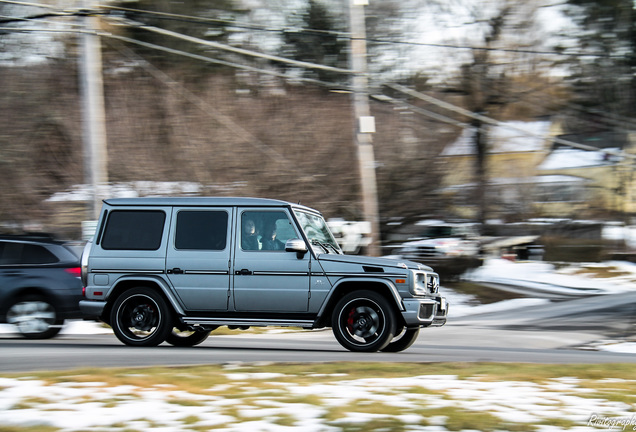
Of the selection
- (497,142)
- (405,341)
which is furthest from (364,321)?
(497,142)

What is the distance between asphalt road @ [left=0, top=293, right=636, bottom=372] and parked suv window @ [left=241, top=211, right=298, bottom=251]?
1323 mm

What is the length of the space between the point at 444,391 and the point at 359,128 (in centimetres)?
1070

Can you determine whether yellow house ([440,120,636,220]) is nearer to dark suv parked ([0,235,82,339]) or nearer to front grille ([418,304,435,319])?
front grille ([418,304,435,319])

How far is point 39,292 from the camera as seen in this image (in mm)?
12820

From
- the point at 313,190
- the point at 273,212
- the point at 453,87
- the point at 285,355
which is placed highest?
the point at 453,87

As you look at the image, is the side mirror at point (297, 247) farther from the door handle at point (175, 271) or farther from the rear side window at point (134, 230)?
the rear side window at point (134, 230)

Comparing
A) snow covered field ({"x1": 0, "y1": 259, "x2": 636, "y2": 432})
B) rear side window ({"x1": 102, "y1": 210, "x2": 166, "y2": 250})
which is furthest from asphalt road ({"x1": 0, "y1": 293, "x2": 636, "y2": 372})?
snow covered field ({"x1": 0, "y1": 259, "x2": 636, "y2": 432})

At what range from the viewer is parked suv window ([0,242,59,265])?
42.6ft

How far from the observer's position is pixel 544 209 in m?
25.8

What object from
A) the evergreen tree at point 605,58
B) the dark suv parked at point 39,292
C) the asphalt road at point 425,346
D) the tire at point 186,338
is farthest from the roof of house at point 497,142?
the dark suv parked at point 39,292

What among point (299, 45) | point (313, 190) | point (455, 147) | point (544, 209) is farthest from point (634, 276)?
point (299, 45)

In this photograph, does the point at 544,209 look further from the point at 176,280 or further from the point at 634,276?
the point at 176,280

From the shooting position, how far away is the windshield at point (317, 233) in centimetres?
1055

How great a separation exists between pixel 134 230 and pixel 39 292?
2.85 metres
